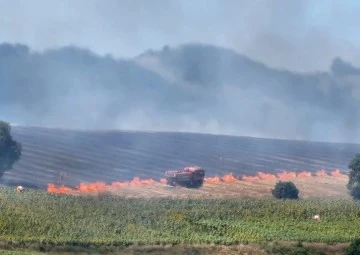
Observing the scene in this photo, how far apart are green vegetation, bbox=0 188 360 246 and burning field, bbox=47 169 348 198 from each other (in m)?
12.8

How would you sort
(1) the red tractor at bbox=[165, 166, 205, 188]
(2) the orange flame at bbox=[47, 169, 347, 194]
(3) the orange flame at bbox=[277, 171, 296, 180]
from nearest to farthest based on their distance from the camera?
(2) the orange flame at bbox=[47, 169, 347, 194], (1) the red tractor at bbox=[165, 166, 205, 188], (3) the orange flame at bbox=[277, 171, 296, 180]

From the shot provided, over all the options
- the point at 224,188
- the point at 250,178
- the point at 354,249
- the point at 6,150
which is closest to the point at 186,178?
the point at 224,188

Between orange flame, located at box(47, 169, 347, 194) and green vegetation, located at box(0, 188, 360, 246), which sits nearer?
green vegetation, located at box(0, 188, 360, 246)

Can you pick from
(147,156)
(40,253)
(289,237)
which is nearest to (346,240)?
(289,237)

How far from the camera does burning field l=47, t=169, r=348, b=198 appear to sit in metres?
109

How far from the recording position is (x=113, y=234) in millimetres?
71250

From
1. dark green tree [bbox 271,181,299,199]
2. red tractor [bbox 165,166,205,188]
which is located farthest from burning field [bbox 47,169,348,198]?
dark green tree [bbox 271,181,299,199]

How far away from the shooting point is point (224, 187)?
121 meters

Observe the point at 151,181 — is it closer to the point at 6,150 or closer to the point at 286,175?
the point at 6,150

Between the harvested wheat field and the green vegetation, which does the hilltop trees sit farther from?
the green vegetation

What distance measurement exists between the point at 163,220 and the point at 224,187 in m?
42.6

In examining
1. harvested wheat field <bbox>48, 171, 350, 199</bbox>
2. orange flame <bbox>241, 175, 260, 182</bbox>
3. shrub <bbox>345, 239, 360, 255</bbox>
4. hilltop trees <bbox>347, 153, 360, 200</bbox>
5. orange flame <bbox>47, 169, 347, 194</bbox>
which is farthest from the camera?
orange flame <bbox>241, 175, 260, 182</bbox>

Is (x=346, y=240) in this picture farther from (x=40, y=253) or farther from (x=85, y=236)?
(x=40, y=253)

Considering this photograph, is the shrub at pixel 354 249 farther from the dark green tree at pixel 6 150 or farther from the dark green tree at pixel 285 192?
the dark green tree at pixel 6 150
